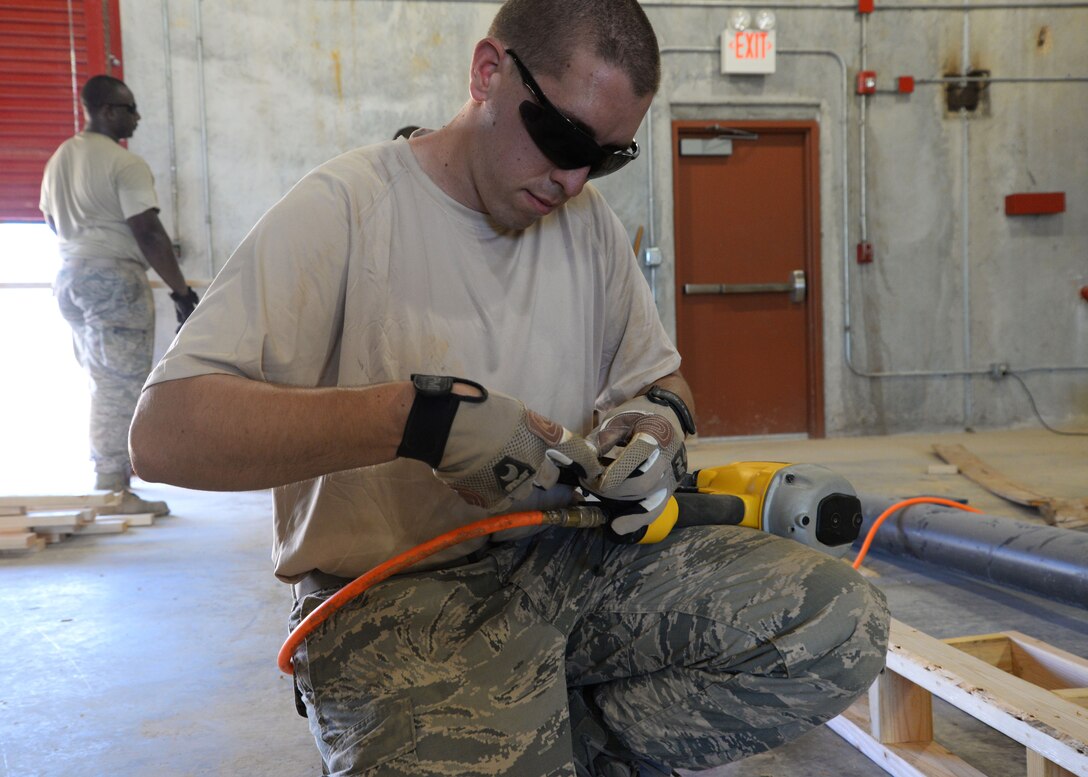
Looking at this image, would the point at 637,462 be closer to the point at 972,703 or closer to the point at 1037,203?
the point at 972,703

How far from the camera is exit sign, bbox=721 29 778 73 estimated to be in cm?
662

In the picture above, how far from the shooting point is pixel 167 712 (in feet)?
7.20

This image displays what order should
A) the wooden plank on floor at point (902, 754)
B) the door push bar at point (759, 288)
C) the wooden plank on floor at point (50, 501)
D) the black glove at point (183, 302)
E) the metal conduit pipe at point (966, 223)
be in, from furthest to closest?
the metal conduit pipe at point (966, 223) → the door push bar at point (759, 288) → the black glove at point (183, 302) → the wooden plank on floor at point (50, 501) → the wooden plank on floor at point (902, 754)

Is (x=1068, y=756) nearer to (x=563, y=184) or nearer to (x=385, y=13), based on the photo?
(x=563, y=184)

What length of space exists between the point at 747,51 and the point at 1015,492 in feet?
12.7

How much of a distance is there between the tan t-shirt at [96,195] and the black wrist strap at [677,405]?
3.90m

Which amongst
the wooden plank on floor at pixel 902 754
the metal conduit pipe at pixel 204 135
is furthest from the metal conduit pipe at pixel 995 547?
the metal conduit pipe at pixel 204 135

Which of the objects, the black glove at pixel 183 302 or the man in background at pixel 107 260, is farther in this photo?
the black glove at pixel 183 302

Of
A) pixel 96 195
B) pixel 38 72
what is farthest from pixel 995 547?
pixel 38 72

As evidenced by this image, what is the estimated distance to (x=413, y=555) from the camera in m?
1.35

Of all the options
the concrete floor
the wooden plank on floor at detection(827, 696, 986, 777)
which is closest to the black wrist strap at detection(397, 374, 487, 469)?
the concrete floor

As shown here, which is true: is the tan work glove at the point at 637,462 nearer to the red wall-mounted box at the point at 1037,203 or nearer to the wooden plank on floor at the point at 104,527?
the wooden plank on floor at the point at 104,527

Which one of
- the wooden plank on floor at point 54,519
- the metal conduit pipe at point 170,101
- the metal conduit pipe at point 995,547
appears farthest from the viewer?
the metal conduit pipe at point 170,101

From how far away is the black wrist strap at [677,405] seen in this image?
162cm
